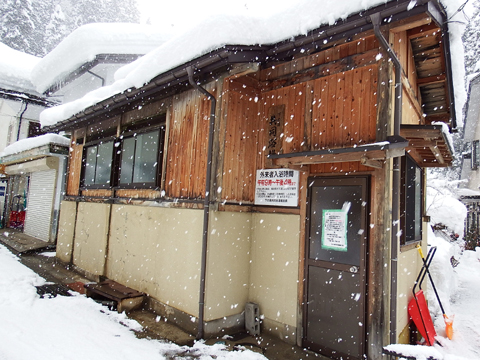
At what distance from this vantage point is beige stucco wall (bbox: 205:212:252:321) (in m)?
5.52

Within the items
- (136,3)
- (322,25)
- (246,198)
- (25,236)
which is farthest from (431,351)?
(136,3)

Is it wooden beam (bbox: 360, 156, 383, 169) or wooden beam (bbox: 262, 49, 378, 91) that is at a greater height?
wooden beam (bbox: 262, 49, 378, 91)

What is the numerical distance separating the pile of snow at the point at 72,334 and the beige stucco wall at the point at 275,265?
3.32 feet

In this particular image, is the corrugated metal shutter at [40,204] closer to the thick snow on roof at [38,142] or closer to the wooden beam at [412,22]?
the thick snow on roof at [38,142]

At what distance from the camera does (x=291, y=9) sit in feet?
16.9

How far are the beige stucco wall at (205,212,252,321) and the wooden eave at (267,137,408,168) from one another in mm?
1556

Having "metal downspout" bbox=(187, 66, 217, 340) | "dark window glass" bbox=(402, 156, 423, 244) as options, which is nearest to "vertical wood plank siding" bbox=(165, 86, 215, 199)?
"metal downspout" bbox=(187, 66, 217, 340)

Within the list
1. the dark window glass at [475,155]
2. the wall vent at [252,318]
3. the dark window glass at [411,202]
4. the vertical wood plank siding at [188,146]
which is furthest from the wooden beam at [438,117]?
the dark window glass at [475,155]

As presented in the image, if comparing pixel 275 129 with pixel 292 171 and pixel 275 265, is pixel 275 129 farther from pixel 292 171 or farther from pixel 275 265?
pixel 275 265

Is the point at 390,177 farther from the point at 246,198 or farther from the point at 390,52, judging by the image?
the point at 246,198

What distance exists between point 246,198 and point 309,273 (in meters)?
1.87

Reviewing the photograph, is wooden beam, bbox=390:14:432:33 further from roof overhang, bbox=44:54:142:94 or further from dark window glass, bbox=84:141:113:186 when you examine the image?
roof overhang, bbox=44:54:142:94

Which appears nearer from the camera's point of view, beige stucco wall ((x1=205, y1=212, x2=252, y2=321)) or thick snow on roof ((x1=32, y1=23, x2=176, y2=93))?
beige stucco wall ((x1=205, y1=212, x2=252, y2=321))

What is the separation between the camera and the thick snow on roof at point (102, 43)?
15.7 metres
